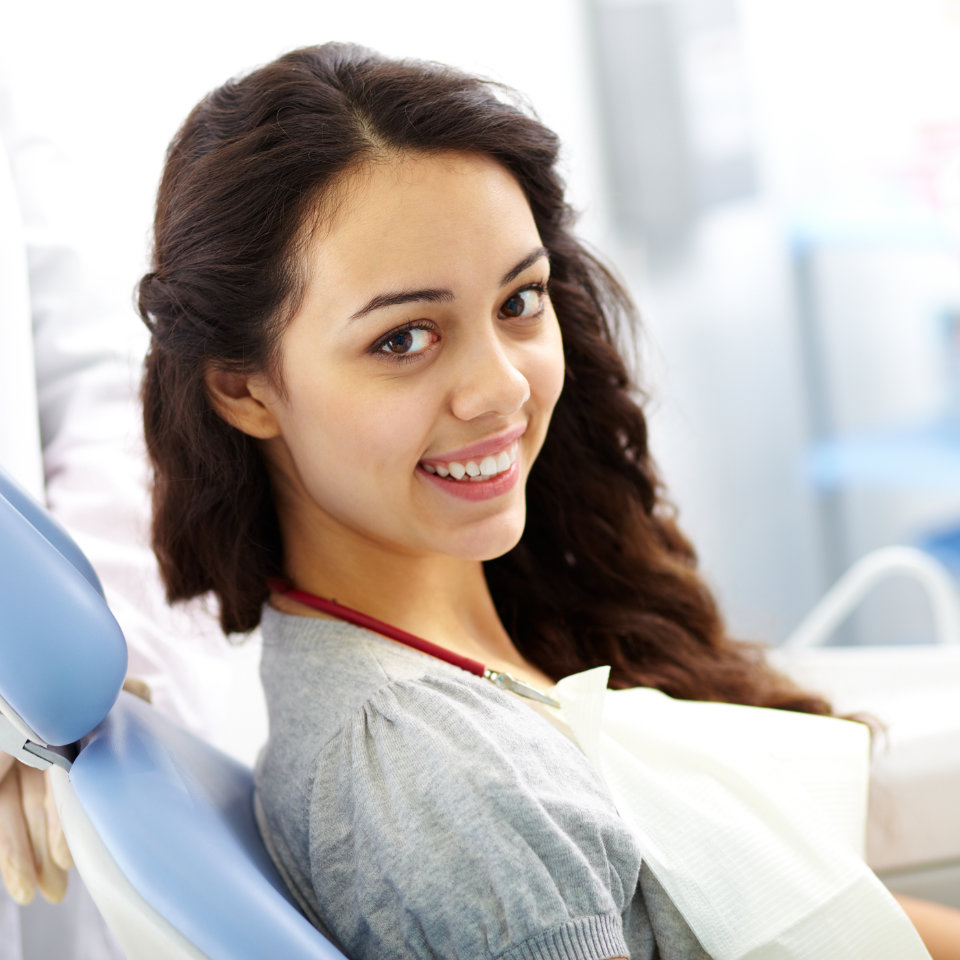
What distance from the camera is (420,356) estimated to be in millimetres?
828

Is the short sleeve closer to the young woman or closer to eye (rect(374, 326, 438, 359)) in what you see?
the young woman

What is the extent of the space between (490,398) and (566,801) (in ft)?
0.91

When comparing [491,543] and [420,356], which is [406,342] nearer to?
[420,356]

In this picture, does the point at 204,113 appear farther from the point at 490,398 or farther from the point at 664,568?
the point at 664,568

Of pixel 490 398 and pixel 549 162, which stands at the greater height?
pixel 549 162

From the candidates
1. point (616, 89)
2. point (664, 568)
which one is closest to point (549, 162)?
point (664, 568)

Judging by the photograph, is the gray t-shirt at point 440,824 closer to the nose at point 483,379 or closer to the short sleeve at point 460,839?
the short sleeve at point 460,839

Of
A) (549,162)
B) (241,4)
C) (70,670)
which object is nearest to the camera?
(70,670)

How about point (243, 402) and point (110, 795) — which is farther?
point (243, 402)

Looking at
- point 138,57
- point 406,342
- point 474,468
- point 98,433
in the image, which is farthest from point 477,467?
point 138,57

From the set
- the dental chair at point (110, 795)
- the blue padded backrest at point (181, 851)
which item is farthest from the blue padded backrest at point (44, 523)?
the blue padded backrest at point (181, 851)

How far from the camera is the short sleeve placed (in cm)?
69

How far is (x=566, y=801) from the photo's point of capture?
2.43ft

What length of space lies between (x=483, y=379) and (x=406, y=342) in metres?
0.06
